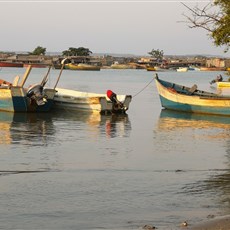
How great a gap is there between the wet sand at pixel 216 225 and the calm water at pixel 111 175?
53 centimetres

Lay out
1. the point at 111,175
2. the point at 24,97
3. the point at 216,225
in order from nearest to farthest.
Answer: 1. the point at 216,225
2. the point at 111,175
3. the point at 24,97

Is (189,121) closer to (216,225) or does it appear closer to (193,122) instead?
(193,122)

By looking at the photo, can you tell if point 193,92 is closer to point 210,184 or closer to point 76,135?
point 76,135

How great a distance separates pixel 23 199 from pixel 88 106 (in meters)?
22.1

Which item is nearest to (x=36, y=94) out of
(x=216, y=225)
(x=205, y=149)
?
(x=205, y=149)

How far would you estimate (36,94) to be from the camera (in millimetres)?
33656

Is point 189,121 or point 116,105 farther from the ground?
point 116,105

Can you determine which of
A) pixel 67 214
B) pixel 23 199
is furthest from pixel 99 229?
pixel 23 199

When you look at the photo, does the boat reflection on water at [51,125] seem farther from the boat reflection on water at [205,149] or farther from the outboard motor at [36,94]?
the boat reflection on water at [205,149]

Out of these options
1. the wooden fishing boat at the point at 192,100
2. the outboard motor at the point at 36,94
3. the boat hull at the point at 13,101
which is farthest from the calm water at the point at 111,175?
the wooden fishing boat at the point at 192,100

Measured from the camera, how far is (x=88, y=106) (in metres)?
35.6

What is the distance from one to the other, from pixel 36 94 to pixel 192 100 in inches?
342

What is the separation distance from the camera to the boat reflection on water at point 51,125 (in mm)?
24725

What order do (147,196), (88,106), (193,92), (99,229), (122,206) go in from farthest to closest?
1. (193,92)
2. (88,106)
3. (147,196)
4. (122,206)
5. (99,229)
